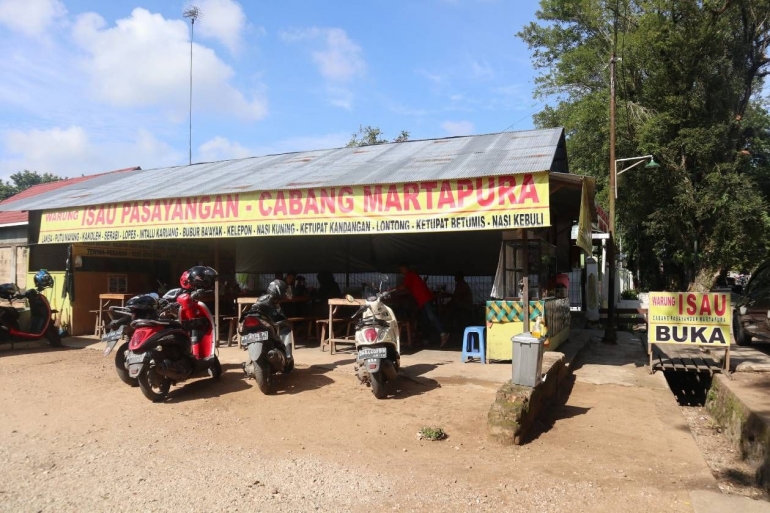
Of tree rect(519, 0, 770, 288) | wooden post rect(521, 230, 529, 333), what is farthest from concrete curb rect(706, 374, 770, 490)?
tree rect(519, 0, 770, 288)

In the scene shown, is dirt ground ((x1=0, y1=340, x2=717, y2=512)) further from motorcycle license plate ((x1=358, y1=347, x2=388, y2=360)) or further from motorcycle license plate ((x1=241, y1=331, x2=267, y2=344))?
motorcycle license plate ((x1=241, y1=331, x2=267, y2=344))

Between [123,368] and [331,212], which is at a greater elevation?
[331,212]

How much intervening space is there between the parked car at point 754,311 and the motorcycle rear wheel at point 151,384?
1030 centimetres

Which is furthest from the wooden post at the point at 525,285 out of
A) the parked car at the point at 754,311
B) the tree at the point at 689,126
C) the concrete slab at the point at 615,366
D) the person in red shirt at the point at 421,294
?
the tree at the point at 689,126

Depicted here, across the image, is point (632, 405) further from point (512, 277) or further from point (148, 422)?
point (148, 422)

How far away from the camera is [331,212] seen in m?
8.14

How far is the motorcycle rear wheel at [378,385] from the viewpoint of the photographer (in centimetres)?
620

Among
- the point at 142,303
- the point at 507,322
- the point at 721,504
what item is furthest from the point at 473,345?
the point at 721,504

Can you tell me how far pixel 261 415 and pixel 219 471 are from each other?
1.50m

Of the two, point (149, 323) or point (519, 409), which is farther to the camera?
point (149, 323)

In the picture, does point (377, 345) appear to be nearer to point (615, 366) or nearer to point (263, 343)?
point (263, 343)

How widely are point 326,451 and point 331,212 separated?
13.6 ft

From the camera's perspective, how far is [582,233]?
7.53 metres

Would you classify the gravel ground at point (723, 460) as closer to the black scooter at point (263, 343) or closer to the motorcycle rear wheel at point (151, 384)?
the black scooter at point (263, 343)
